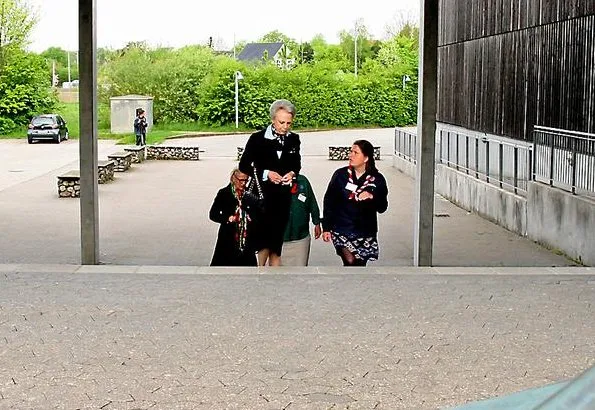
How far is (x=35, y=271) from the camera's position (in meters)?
10.5

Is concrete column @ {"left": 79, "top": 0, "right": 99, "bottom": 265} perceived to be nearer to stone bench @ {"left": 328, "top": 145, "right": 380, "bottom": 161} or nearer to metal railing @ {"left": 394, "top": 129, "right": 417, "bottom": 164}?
metal railing @ {"left": 394, "top": 129, "right": 417, "bottom": 164}

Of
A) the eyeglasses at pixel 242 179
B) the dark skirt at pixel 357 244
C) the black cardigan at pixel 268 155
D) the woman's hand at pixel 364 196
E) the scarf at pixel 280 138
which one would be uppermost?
the scarf at pixel 280 138

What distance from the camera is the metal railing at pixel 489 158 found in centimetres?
1727

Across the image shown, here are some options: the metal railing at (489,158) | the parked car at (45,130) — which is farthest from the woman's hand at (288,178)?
the parked car at (45,130)

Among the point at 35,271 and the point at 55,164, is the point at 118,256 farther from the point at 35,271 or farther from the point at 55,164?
the point at 55,164

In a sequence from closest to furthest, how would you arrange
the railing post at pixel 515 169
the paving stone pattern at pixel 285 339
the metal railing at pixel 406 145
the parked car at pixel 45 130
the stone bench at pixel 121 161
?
the paving stone pattern at pixel 285 339
the railing post at pixel 515 169
the metal railing at pixel 406 145
the stone bench at pixel 121 161
the parked car at pixel 45 130

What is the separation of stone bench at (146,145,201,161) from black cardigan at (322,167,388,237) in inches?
1105

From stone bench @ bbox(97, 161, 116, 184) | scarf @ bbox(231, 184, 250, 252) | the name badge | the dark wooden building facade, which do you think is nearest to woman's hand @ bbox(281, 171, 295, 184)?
scarf @ bbox(231, 184, 250, 252)

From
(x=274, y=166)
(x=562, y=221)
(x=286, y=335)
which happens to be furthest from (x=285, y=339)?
(x=562, y=221)

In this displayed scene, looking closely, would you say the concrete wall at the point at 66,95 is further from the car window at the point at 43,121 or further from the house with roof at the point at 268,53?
the car window at the point at 43,121

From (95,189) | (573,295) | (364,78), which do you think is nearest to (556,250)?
(573,295)

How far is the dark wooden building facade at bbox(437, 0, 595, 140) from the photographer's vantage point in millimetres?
17359

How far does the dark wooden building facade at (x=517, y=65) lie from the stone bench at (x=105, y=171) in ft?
27.7

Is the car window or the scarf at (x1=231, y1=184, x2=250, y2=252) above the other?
the car window
